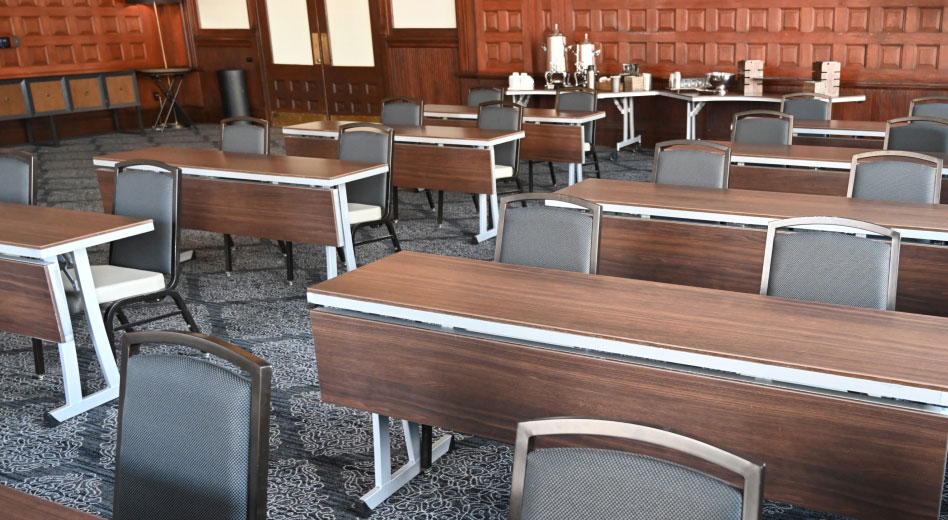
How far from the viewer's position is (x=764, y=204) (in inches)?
136

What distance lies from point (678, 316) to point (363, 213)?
269 centimetres

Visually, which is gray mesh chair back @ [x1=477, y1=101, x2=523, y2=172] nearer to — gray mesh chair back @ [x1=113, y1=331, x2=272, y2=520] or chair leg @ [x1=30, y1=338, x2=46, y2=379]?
chair leg @ [x1=30, y1=338, x2=46, y2=379]

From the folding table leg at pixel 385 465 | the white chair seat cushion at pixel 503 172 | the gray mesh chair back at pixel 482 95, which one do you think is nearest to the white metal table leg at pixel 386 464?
the folding table leg at pixel 385 465

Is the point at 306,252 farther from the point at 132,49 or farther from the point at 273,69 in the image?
the point at 132,49

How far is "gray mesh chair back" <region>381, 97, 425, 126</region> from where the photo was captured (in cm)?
625

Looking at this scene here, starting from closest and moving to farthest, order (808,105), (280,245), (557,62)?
1. (280,245)
2. (808,105)
3. (557,62)

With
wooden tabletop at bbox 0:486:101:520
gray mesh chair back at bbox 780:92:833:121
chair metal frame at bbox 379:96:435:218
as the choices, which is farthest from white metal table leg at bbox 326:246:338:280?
gray mesh chair back at bbox 780:92:833:121

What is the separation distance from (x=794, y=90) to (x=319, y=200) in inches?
205

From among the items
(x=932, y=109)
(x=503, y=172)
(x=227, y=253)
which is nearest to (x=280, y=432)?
(x=227, y=253)

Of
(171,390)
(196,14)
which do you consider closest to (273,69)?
(196,14)

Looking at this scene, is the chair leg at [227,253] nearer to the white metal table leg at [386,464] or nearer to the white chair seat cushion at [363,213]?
the white chair seat cushion at [363,213]

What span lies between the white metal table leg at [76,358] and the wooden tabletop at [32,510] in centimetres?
186

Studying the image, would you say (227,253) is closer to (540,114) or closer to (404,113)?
(404,113)

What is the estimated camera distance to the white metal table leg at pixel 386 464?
261cm
